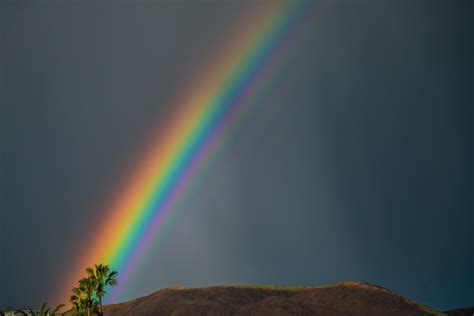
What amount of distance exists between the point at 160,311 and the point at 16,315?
1930cm

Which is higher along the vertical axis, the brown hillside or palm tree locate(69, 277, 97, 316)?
palm tree locate(69, 277, 97, 316)

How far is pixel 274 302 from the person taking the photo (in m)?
77.2

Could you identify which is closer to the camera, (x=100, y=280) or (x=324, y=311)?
(x=100, y=280)

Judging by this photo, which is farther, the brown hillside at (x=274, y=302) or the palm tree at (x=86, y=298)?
the brown hillside at (x=274, y=302)

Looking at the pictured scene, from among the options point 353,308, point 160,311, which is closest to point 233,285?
point 160,311

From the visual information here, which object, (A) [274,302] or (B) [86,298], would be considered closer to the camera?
(B) [86,298]

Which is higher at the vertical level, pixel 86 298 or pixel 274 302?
pixel 86 298

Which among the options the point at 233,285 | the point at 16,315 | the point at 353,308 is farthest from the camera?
the point at 233,285

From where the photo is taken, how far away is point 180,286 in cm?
8044

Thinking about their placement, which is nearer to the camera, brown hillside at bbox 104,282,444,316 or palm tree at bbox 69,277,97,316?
palm tree at bbox 69,277,97,316

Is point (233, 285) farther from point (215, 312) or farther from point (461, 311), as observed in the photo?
point (461, 311)

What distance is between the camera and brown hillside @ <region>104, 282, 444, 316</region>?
243ft

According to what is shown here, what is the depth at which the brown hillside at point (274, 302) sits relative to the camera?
7394 cm

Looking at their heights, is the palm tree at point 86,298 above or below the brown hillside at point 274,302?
above
